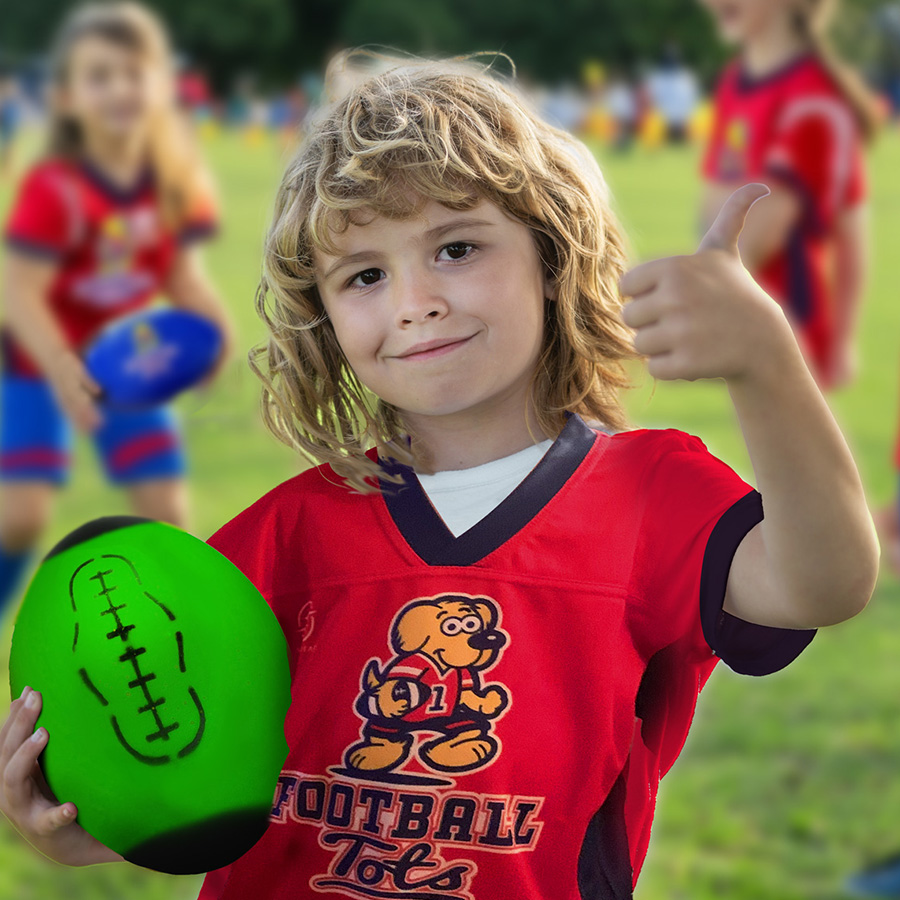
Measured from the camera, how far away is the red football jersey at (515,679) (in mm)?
1215

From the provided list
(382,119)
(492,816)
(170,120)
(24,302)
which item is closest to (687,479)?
(492,816)

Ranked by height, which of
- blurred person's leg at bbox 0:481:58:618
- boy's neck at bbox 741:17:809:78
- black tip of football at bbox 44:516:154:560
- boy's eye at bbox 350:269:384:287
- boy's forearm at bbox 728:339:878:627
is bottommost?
blurred person's leg at bbox 0:481:58:618

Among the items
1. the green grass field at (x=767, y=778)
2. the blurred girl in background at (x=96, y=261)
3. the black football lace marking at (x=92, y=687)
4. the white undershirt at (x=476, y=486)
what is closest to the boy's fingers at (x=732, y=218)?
the white undershirt at (x=476, y=486)

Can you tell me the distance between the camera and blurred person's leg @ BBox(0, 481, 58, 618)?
3322mm

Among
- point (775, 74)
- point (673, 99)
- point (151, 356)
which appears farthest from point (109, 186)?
point (673, 99)

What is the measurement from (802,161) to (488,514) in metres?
2.51

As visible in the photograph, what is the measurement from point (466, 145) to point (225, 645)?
1.89ft

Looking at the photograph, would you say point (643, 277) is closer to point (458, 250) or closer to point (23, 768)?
point (458, 250)

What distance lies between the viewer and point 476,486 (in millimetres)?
1330

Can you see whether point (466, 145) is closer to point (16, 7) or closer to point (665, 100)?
point (665, 100)

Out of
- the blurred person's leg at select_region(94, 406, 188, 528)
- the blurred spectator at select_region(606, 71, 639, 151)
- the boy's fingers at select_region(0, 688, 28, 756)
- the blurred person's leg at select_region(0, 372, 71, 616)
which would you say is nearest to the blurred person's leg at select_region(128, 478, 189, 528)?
the blurred person's leg at select_region(94, 406, 188, 528)

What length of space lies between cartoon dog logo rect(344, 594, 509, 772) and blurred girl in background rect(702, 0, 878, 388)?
7.60 feet

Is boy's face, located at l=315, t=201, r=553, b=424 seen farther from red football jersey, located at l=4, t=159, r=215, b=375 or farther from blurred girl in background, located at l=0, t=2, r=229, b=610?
red football jersey, located at l=4, t=159, r=215, b=375

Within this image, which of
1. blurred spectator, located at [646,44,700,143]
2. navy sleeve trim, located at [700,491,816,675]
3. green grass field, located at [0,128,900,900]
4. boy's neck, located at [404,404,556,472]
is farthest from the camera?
blurred spectator, located at [646,44,700,143]
